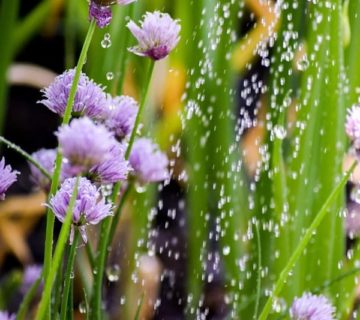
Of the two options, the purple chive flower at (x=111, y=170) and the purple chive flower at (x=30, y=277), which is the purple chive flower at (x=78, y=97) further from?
the purple chive flower at (x=30, y=277)

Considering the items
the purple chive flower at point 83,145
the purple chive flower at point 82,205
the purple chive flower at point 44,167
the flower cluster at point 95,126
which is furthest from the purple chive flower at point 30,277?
the purple chive flower at point 83,145

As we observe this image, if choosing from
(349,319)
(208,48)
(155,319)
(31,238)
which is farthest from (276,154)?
(31,238)

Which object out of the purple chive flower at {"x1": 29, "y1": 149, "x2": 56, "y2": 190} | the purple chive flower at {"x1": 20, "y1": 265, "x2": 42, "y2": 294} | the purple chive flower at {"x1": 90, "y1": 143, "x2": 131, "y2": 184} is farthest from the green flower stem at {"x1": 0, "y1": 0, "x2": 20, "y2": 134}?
the purple chive flower at {"x1": 90, "y1": 143, "x2": 131, "y2": 184}

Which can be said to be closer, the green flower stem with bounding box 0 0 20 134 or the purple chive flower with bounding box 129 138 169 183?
the purple chive flower with bounding box 129 138 169 183

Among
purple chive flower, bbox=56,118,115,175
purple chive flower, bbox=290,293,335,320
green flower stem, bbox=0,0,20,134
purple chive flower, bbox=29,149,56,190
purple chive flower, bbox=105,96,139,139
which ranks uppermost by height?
green flower stem, bbox=0,0,20,134

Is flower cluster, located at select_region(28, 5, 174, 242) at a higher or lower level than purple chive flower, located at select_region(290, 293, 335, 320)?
higher

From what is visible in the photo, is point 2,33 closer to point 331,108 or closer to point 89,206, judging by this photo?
point 331,108

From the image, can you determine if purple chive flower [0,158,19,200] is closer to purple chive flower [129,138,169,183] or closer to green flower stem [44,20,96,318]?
green flower stem [44,20,96,318]
